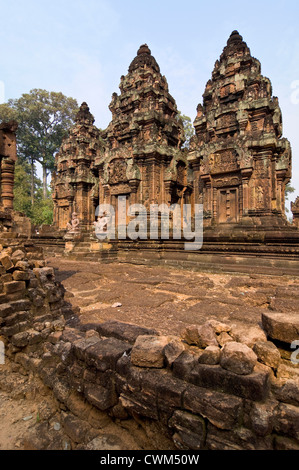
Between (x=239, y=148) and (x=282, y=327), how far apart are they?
1001cm

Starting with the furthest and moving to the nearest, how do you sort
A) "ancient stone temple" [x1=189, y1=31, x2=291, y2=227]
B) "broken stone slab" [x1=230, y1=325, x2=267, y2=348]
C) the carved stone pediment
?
the carved stone pediment < "ancient stone temple" [x1=189, y1=31, x2=291, y2=227] < "broken stone slab" [x1=230, y1=325, x2=267, y2=348]

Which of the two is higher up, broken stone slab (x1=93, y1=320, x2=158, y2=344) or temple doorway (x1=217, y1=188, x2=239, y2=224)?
temple doorway (x1=217, y1=188, x2=239, y2=224)

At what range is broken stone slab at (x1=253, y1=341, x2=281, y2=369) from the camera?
1.73 metres

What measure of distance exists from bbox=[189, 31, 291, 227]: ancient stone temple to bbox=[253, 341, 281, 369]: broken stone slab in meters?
8.91

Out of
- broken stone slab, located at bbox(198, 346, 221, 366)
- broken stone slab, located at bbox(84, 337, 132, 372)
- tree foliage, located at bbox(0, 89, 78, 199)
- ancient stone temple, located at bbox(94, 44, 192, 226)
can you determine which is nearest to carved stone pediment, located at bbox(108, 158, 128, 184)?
ancient stone temple, located at bbox(94, 44, 192, 226)

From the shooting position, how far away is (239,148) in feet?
34.2

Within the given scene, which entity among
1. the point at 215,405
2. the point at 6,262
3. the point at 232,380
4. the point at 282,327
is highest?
the point at 6,262

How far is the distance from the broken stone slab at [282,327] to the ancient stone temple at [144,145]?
1037cm

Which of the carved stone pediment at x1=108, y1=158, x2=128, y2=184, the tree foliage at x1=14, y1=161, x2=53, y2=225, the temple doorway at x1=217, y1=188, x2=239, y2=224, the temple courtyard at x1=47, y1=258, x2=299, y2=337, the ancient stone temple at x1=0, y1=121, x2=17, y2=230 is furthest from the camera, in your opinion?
the tree foliage at x1=14, y1=161, x2=53, y2=225

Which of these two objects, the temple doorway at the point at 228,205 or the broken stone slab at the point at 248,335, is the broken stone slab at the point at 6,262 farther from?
the temple doorway at the point at 228,205

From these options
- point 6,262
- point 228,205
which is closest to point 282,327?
point 6,262

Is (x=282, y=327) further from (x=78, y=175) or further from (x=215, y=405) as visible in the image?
(x=78, y=175)

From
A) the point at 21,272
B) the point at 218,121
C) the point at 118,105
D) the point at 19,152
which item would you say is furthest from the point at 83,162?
the point at 19,152

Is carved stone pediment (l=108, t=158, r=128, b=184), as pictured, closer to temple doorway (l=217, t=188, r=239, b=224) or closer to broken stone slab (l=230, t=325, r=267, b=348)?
temple doorway (l=217, t=188, r=239, b=224)
